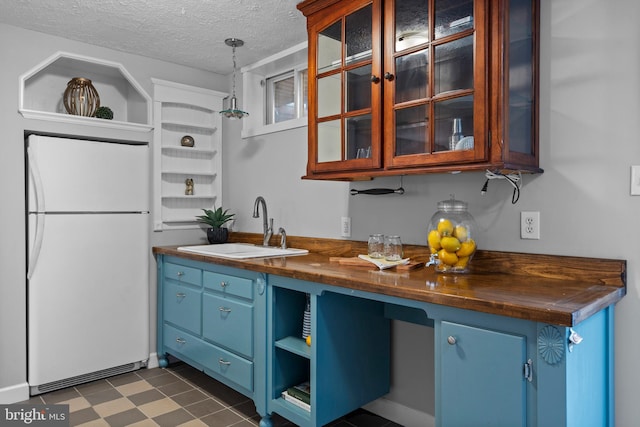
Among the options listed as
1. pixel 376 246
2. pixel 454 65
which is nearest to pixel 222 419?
pixel 376 246

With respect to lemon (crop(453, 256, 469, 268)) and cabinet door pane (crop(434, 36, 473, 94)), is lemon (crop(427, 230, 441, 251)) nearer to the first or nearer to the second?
lemon (crop(453, 256, 469, 268))

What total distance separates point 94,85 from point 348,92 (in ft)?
7.07

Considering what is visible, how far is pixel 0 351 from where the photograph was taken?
8.77ft

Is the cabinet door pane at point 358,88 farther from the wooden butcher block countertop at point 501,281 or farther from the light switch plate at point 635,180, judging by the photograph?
the light switch plate at point 635,180

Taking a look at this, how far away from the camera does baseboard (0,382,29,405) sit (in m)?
2.65

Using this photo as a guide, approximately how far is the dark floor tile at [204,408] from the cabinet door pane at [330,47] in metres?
2.00

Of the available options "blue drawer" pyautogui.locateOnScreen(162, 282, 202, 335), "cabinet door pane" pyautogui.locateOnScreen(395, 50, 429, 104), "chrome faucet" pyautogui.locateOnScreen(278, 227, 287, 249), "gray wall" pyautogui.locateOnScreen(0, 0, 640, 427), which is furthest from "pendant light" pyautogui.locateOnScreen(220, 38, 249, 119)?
"cabinet door pane" pyautogui.locateOnScreen(395, 50, 429, 104)

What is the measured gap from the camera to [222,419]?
247cm

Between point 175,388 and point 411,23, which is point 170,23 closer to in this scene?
point 411,23

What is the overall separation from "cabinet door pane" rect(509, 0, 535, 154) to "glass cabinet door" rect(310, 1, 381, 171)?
1.87 feet

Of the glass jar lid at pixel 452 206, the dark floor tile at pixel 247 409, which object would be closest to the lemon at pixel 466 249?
the glass jar lid at pixel 452 206

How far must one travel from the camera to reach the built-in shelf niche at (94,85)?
2885 millimetres

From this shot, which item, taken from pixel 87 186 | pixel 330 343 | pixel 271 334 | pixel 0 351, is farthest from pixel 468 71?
pixel 0 351

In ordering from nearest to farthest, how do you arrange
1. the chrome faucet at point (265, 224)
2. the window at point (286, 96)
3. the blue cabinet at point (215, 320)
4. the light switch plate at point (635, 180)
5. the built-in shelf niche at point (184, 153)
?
the light switch plate at point (635, 180), the blue cabinet at point (215, 320), the chrome faucet at point (265, 224), the window at point (286, 96), the built-in shelf niche at point (184, 153)
